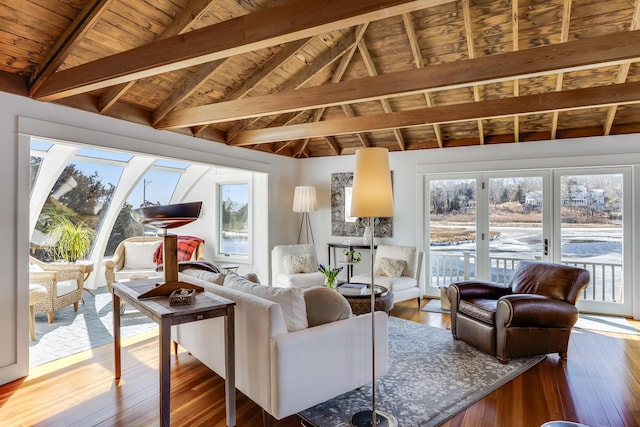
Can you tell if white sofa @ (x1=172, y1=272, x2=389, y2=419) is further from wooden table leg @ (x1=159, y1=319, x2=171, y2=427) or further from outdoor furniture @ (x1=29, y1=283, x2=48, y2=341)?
outdoor furniture @ (x1=29, y1=283, x2=48, y2=341)

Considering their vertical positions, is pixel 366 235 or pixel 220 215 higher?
pixel 220 215

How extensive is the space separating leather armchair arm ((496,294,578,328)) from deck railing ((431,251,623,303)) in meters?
1.97

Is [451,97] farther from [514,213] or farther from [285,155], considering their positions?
[285,155]

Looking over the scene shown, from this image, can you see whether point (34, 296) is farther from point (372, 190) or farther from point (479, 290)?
point (479, 290)

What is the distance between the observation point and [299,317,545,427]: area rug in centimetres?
Result: 251

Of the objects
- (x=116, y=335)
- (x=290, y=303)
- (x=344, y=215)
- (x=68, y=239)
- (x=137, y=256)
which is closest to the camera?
(x=290, y=303)

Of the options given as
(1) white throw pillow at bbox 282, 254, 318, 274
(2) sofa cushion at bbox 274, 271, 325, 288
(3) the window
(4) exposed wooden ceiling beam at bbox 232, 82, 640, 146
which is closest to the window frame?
(3) the window

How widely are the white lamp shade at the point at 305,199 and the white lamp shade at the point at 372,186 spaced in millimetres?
3953

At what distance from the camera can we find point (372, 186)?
2467 mm

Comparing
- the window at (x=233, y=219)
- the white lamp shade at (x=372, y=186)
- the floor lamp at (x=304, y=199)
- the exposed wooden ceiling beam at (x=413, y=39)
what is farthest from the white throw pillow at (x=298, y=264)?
the white lamp shade at (x=372, y=186)

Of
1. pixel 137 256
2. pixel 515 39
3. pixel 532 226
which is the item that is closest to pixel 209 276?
pixel 515 39

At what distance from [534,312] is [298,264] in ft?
10.9

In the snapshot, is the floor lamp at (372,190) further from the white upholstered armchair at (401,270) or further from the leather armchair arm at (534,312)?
the white upholstered armchair at (401,270)

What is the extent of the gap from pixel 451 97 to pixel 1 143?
4.82 m
